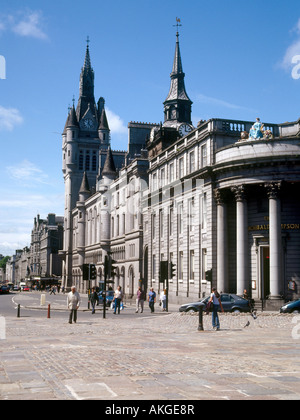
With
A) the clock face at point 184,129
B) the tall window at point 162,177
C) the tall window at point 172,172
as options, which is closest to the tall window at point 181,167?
the tall window at point 172,172

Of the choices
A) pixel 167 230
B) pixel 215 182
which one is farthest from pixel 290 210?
pixel 167 230

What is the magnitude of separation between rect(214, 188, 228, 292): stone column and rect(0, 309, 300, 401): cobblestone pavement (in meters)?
18.8

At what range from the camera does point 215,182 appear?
141 feet

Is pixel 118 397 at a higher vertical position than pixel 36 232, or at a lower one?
lower

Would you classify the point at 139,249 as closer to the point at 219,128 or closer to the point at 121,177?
the point at 121,177

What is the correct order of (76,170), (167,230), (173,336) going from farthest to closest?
(76,170), (167,230), (173,336)

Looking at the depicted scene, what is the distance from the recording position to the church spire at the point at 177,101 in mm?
81500

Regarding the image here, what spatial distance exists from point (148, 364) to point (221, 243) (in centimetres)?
2997

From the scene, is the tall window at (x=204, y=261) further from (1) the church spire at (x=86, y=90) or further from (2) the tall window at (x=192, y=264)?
(1) the church spire at (x=86, y=90)

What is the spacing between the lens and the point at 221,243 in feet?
137

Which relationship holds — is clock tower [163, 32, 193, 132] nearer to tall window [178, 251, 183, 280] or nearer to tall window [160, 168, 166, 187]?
tall window [160, 168, 166, 187]

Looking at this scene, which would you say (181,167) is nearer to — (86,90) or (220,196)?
(220,196)

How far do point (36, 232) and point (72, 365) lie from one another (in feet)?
604

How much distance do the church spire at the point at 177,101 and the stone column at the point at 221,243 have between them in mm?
39310
